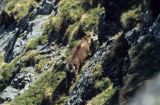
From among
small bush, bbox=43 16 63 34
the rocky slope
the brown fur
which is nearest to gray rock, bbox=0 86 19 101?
the rocky slope

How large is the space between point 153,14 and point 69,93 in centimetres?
855

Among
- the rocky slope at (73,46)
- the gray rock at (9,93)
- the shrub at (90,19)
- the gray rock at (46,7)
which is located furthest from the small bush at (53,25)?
the gray rock at (9,93)

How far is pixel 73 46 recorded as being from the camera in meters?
32.1

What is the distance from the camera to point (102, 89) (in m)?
25.1

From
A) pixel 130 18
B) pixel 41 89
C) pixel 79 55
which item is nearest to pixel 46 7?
pixel 41 89

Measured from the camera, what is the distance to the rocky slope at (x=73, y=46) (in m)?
20.7

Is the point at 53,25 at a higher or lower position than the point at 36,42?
higher

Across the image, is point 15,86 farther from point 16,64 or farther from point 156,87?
point 156,87

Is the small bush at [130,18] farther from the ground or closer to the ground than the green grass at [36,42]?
farther from the ground

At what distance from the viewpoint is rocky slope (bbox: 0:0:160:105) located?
67.8 ft

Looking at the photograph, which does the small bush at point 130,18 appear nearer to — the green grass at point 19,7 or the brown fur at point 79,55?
the brown fur at point 79,55

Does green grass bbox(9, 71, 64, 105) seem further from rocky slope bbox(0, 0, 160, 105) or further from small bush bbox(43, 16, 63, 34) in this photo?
small bush bbox(43, 16, 63, 34)

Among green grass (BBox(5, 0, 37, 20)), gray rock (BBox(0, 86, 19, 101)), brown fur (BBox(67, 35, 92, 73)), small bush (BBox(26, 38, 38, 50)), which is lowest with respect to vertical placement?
gray rock (BBox(0, 86, 19, 101))

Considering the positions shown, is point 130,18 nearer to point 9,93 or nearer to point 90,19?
point 90,19
